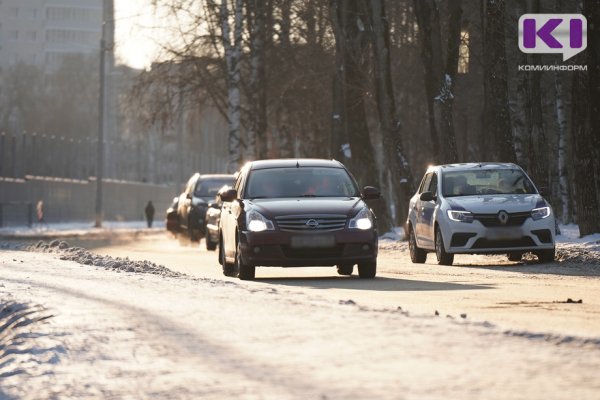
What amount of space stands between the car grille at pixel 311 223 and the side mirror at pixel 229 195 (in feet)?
5.64

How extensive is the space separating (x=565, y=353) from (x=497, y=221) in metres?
15.7

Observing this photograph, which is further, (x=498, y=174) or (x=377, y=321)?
(x=498, y=174)

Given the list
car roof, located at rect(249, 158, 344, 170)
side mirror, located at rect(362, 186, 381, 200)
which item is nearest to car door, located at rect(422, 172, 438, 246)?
car roof, located at rect(249, 158, 344, 170)

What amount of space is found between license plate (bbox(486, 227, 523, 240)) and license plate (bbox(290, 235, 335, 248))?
179 inches

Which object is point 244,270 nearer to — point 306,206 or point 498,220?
point 306,206

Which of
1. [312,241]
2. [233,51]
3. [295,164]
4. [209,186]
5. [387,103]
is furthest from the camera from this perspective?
[233,51]

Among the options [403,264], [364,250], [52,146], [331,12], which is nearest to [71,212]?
[52,146]

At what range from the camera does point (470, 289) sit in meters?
18.3

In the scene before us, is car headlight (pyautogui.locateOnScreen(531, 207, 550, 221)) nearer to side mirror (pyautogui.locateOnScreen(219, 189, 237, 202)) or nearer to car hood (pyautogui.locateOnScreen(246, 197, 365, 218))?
car hood (pyautogui.locateOnScreen(246, 197, 365, 218))

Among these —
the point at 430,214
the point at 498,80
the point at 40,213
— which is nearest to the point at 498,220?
the point at 430,214

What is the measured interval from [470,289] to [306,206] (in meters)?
3.43

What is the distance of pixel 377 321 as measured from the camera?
11.1m

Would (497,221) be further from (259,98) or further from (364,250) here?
(259,98)

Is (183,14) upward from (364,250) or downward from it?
upward
